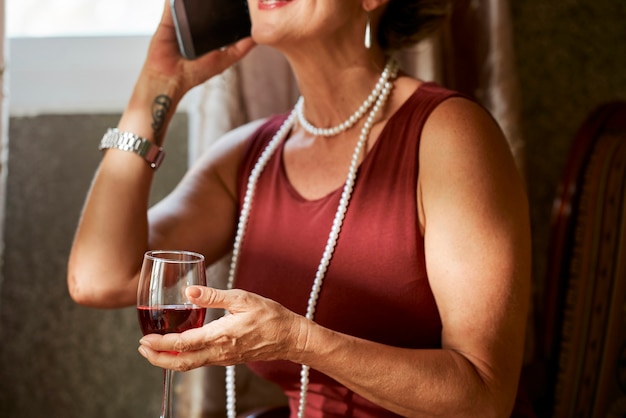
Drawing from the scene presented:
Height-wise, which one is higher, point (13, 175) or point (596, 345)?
point (13, 175)

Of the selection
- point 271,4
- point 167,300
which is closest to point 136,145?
point 271,4

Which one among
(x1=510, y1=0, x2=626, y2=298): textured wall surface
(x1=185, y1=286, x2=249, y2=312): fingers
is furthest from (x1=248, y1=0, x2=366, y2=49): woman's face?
(x1=510, y1=0, x2=626, y2=298): textured wall surface

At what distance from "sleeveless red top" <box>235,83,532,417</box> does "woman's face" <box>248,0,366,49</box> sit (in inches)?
7.7

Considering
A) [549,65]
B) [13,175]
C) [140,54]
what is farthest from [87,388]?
[549,65]

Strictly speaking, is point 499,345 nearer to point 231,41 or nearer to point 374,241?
point 374,241

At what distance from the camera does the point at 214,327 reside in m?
0.87

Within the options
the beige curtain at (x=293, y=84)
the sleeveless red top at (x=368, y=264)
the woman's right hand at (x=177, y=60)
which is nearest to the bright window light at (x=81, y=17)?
the beige curtain at (x=293, y=84)

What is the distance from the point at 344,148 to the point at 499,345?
1.51 ft

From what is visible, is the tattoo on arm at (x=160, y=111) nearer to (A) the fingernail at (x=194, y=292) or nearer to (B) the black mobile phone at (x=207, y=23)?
(B) the black mobile phone at (x=207, y=23)

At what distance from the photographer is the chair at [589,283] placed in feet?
4.90

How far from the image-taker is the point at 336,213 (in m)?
1.32

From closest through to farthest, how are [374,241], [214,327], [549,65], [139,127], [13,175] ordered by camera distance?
[214,327] → [374,241] → [139,127] → [13,175] → [549,65]

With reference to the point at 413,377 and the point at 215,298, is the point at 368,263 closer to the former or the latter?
the point at 413,377

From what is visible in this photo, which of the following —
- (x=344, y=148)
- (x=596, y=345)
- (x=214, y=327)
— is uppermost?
(x=344, y=148)
